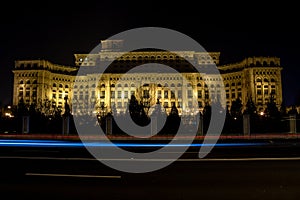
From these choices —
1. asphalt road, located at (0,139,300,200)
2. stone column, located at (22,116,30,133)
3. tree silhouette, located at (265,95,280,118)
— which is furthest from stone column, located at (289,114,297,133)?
stone column, located at (22,116,30,133)

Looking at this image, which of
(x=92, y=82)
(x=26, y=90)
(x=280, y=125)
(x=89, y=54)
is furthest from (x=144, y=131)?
(x=89, y=54)

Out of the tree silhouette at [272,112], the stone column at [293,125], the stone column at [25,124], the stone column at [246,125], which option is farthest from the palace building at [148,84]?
the stone column at [293,125]

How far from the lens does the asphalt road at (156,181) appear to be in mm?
6391

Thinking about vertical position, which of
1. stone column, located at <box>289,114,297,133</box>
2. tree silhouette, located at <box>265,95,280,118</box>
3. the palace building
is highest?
the palace building

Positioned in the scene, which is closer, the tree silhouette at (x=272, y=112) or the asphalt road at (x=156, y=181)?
the asphalt road at (x=156, y=181)

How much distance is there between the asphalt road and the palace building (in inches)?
3907

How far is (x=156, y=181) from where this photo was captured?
7668 mm

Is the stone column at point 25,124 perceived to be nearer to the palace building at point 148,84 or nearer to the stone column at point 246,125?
the stone column at point 246,125

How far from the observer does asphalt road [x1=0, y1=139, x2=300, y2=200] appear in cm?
639

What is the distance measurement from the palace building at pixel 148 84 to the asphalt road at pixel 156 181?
9924cm

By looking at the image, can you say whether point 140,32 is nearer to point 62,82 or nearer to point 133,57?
point 133,57

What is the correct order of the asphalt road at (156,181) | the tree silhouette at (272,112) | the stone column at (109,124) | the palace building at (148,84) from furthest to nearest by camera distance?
the palace building at (148,84) → the tree silhouette at (272,112) → the stone column at (109,124) → the asphalt road at (156,181)

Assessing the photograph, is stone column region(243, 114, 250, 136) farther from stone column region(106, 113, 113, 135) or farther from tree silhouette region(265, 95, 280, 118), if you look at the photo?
stone column region(106, 113, 113, 135)

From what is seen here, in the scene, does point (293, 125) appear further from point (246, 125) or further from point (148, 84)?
point (148, 84)
